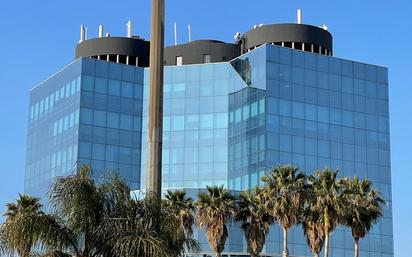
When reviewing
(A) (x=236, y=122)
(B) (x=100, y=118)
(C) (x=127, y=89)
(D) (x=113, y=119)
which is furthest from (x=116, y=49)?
(A) (x=236, y=122)

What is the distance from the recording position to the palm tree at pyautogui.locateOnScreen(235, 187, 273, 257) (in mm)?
63781

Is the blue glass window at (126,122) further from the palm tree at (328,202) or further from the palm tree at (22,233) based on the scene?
the palm tree at (22,233)

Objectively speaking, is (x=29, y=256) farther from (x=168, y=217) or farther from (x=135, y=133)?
(x=135, y=133)

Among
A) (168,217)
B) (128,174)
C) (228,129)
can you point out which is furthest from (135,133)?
(168,217)

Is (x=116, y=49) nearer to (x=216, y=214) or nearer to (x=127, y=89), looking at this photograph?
(x=127, y=89)

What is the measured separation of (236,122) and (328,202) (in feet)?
133

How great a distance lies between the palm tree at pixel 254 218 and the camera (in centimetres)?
6378

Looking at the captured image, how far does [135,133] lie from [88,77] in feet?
29.5

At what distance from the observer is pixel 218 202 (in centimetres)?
6406

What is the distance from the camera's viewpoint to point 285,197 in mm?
62688

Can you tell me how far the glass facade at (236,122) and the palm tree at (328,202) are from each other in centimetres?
3218

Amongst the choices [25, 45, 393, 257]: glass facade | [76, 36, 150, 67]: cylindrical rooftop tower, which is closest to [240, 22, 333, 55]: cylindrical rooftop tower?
[25, 45, 393, 257]: glass facade

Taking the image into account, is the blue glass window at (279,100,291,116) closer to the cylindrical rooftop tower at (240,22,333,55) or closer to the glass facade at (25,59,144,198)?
the cylindrical rooftop tower at (240,22,333,55)

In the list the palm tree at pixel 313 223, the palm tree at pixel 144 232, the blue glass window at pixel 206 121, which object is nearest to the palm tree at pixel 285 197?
the palm tree at pixel 313 223
